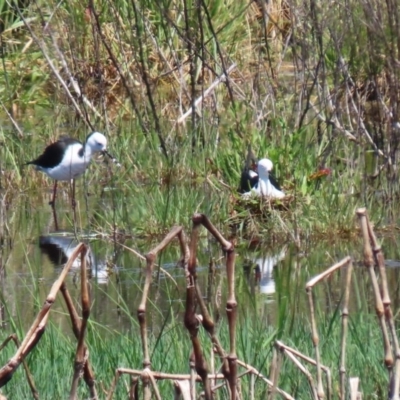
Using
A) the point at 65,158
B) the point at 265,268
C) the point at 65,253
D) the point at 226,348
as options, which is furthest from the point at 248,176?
the point at 226,348

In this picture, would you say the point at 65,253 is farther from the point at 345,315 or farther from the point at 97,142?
the point at 345,315

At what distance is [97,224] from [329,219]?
1359mm

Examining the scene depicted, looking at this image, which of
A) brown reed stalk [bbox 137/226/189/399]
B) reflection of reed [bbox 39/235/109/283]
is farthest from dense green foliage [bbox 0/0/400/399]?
brown reed stalk [bbox 137/226/189/399]

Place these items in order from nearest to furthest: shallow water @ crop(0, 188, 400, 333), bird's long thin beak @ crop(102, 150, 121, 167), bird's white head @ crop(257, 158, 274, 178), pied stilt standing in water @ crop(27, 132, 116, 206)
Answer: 1. shallow water @ crop(0, 188, 400, 333)
2. bird's white head @ crop(257, 158, 274, 178)
3. pied stilt standing in water @ crop(27, 132, 116, 206)
4. bird's long thin beak @ crop(102, 150, 121, 167)

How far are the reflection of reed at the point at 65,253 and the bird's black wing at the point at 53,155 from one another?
1.10 meters

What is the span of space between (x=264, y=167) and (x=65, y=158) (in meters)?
1.47

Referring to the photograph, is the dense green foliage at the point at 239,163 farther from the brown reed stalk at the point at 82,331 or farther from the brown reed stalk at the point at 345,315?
the brown reed stalk at the point at 82,331

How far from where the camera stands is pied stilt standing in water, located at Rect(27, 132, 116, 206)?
7.98 meters

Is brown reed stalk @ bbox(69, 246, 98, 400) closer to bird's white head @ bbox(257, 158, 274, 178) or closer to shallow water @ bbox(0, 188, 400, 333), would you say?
shallow water @ bbox(0, 188, 400, 333)

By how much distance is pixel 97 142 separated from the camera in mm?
8148

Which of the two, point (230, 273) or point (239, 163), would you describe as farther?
point (239, 163)

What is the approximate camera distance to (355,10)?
5855 millimetres

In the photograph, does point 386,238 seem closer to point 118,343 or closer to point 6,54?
point 118,343

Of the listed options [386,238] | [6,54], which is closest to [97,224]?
[386,238]
